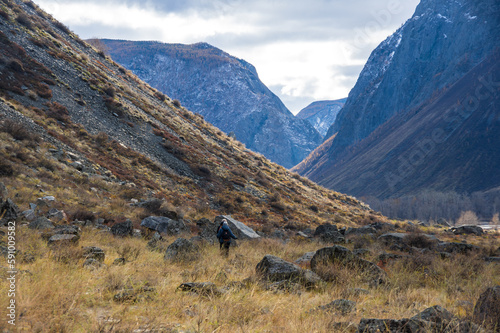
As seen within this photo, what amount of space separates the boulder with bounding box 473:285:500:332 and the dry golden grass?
32 cm

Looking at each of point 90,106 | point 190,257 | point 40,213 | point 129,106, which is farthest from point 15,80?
point 190,257

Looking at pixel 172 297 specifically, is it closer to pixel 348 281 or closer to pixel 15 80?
pixel 348 281

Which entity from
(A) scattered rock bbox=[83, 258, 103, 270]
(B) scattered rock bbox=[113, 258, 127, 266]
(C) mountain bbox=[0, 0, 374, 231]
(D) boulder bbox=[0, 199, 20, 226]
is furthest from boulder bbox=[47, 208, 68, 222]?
(A) scattered rock bbox=[83, 258, 103, 270]

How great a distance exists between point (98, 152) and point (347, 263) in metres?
18.8

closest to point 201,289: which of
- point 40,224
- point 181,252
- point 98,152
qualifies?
point 181,252

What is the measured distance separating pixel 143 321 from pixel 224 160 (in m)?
31.5

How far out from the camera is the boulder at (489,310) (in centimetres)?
415

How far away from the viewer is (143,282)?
509 cm

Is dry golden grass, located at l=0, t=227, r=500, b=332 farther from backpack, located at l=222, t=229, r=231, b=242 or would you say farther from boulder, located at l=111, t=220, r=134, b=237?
boulder, located at l=111, t=220, r=134, b=237

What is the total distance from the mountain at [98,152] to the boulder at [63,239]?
397cm

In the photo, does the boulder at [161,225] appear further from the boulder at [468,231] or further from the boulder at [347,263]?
the boulder at [468,231]

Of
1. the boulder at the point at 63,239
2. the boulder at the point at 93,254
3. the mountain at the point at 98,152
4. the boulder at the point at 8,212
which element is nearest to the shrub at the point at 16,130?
the mountain at the point at 98,152

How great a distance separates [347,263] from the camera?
739 centimetres

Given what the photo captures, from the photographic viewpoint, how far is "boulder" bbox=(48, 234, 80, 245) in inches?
273
